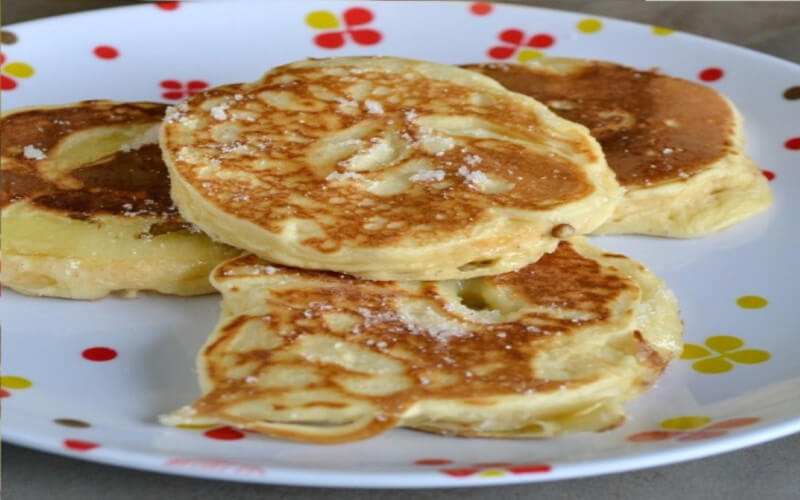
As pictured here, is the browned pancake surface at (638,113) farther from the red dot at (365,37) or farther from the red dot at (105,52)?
the red dot at (105,52)

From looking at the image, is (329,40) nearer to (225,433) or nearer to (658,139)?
(658,139)

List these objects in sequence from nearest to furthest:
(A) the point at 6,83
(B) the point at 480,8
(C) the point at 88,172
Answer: (C) the point at 88,172
(A) the point at 6,83
(B) the point at 480,8

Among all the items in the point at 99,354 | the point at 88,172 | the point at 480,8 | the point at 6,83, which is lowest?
the point at 99,354

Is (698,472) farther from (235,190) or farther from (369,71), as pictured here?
(369,71)

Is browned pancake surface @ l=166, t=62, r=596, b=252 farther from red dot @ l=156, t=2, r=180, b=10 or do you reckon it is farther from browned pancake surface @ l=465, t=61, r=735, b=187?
red dot @ l=156, t=2, r=180, b=10

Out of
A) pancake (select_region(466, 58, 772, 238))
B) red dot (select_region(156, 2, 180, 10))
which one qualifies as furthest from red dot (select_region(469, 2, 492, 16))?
red dot (select_region(156, 2, 180, 10))

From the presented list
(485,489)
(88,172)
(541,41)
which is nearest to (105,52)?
(88,172)

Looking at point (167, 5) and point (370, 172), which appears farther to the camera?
point (167, 5)
